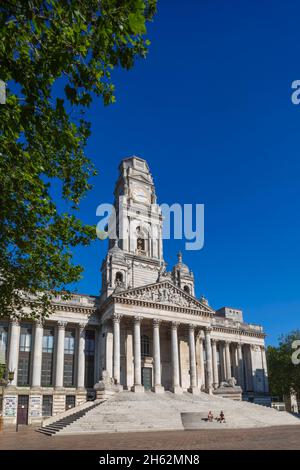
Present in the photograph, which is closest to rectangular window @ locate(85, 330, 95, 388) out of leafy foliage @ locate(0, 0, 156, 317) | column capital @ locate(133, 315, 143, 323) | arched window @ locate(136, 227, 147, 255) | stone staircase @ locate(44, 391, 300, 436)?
column capital @ locate(133, 315, 143, 323)

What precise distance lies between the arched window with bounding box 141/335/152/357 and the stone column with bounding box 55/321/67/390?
10.5 metres

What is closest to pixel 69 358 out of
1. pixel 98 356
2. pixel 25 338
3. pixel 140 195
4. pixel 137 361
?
pixel 98 356

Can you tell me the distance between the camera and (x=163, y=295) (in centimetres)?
5022

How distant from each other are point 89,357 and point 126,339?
5187 millimetres

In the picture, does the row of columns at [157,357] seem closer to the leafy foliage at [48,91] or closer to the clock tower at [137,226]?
the clock tower at [137,226]

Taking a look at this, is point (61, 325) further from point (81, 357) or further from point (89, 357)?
point (89, 357)

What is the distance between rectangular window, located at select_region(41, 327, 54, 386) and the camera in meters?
47.0

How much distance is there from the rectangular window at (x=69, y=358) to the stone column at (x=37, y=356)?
3.65 metres

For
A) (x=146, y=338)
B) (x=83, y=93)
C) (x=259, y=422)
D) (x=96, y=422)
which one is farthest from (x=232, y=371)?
(x=83, y=93)

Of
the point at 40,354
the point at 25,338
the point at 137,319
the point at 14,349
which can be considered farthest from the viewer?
the point at 137,319

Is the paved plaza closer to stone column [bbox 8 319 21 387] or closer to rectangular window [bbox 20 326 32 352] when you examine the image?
stone column [bbox 8 319 21 387]

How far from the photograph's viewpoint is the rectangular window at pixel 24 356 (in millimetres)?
45144

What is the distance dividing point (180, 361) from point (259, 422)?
16.9 m

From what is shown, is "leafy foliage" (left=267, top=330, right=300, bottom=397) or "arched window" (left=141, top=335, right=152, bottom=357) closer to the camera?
"arched window" (left=141, top=335, right=152, bottom=357)
